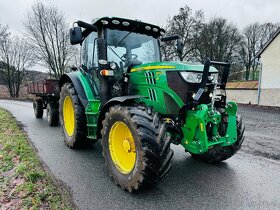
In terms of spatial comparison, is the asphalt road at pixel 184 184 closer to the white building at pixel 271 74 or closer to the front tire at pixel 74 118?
the front tire at pixel 74 118

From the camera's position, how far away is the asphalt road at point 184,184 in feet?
9.59

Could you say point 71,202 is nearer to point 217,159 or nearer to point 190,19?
point 217,159

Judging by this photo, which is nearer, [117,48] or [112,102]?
[112,102]

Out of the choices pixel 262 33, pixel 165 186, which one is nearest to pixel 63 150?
pixel 165 186

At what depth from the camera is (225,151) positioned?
13.2ft

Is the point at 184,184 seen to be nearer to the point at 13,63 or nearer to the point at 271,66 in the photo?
the point at 271,66

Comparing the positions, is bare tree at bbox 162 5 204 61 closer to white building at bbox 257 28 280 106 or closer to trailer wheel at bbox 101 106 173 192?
white building at bbox 257 28 280 106

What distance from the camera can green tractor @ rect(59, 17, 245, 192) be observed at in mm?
2965

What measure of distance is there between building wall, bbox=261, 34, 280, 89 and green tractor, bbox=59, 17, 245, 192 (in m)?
14.2

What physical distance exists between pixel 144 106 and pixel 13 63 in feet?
124

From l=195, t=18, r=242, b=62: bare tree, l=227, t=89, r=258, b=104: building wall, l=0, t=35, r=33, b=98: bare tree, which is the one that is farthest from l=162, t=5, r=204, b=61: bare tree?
l=0, t=35, r=33, b=98: bare tree

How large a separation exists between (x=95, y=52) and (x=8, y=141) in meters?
3.11

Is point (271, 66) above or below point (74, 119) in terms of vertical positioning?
above

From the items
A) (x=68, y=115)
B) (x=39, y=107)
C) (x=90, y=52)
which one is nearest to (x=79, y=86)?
(x=90, y=52)
